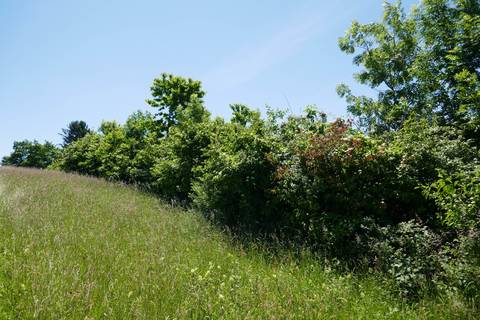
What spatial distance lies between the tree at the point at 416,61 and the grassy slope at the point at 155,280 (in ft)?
21.4

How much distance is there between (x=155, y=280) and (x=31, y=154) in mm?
64467

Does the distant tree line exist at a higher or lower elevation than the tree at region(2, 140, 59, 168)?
lower

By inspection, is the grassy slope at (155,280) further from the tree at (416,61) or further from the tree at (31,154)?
the tree at (31,154)

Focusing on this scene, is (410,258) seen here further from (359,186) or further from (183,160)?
(183,160)

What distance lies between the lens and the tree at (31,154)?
5691 centimetres

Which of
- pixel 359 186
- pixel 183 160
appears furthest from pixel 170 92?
pixel 359 186

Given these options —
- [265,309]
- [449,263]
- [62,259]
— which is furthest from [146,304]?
[449,263]

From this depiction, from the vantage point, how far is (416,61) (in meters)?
15.0

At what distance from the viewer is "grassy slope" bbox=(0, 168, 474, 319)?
10.9 feet

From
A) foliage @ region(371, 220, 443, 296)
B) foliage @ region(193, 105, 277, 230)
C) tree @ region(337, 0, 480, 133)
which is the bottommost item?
foliage @ region(371, 220, 443, 296)

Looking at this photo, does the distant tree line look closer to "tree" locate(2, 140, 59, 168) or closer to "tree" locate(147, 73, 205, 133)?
"tree" locate(147, 73, 205, 133)

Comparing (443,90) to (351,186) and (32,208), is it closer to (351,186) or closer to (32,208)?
(351,186)

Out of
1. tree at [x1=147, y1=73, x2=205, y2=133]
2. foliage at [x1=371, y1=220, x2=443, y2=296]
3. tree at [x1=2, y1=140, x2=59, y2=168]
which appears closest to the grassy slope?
foliage at [x1=371, y1=220, x2=443, y2=296]

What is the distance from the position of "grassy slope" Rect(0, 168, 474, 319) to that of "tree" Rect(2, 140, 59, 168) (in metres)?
59.2
